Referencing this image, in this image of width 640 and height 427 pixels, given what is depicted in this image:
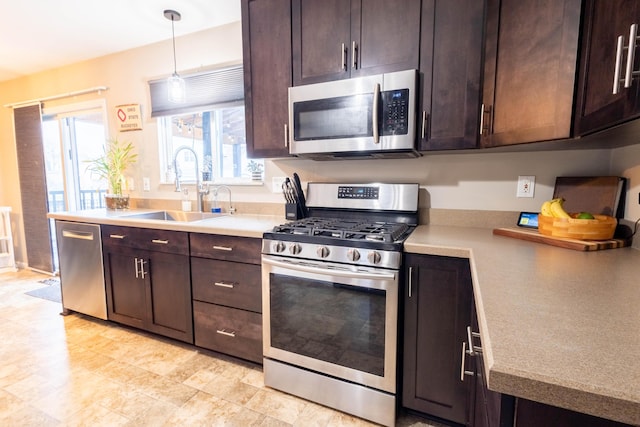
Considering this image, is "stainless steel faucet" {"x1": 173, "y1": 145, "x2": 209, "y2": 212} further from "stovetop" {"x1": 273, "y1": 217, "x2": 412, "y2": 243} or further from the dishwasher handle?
"stovetop" {"x1": 273, "y1": 217, "x2": 412, "y2": 243}

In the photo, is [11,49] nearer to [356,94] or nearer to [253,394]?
[356,94]

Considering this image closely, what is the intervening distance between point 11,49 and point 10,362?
2.78 m

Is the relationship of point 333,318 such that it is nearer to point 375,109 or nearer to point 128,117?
point 375,109

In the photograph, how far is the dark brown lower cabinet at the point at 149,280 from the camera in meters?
2.03

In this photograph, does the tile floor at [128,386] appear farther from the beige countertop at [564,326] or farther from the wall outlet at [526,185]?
the wall outlet at [526,185]

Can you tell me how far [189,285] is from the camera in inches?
78.5

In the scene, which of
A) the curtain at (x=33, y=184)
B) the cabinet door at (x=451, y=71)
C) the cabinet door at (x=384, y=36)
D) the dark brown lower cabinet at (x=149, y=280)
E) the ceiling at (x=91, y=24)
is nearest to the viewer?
the cabinet door at (x=451, y=71)

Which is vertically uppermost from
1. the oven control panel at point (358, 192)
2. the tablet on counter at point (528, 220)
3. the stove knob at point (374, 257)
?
the oven control panel at point (358, 192)

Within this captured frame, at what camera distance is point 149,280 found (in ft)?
7.02

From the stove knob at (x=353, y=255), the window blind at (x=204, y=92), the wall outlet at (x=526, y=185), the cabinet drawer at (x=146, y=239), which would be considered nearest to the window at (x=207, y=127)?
the window blind at (x=204, y=92)

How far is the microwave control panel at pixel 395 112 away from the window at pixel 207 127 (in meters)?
1.17

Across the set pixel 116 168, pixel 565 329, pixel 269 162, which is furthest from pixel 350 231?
pixel 116 168

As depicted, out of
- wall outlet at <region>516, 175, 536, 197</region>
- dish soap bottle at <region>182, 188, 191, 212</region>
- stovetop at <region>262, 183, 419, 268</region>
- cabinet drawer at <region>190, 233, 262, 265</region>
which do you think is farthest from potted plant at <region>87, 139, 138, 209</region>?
wall outlet at <region>516, 175, 536, 197</region>

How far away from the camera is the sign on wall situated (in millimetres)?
2901
